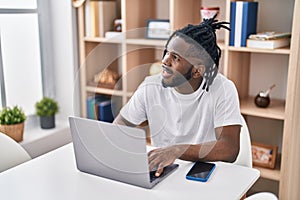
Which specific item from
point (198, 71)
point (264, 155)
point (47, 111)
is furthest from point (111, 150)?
point (47, 111)

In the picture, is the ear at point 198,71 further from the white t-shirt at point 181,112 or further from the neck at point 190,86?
the white t-shirt at point 181,112

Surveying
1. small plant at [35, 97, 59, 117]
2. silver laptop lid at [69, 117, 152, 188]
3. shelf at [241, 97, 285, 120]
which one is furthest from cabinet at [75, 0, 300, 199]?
small plant at [35, 97, 59, 117]

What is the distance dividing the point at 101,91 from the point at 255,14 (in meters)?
1.05

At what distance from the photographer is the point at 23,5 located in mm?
2541

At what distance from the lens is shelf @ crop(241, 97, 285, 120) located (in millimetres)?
2141

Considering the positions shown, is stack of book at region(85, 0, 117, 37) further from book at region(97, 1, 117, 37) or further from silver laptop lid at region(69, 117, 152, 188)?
silver laptop lid at region(69, 117, 152, 188)

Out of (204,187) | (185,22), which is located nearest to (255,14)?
(185,22)

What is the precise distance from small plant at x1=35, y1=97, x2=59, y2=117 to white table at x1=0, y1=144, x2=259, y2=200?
3.60ft

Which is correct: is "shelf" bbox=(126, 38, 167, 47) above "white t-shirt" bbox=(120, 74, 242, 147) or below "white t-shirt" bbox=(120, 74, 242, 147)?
above

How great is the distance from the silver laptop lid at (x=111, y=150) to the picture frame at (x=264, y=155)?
1211mm

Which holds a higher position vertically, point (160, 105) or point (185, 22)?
point (185, 22)

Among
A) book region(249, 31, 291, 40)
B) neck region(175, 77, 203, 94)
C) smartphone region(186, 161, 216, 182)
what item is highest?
book region(249, 31, 291, 40)

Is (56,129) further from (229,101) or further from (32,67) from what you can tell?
(229,101)

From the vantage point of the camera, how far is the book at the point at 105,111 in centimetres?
144
